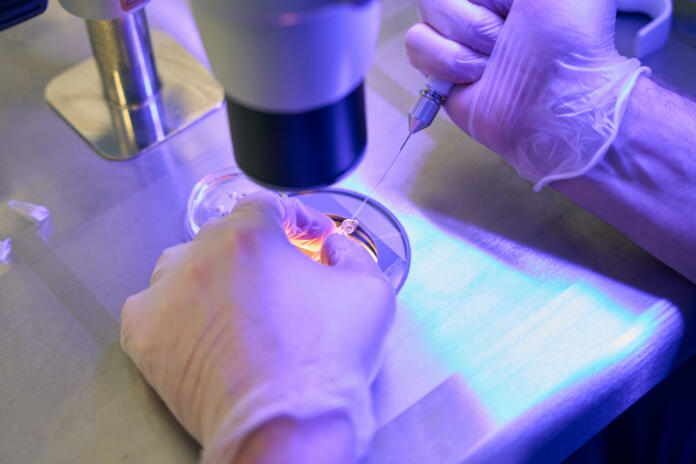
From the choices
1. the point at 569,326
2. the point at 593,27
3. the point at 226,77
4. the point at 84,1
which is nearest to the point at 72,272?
the point at 84,1

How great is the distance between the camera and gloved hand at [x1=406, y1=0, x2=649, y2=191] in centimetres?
88

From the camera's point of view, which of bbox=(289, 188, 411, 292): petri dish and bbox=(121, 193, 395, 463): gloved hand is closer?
bbox=(121, 193, 395, 463): gloved hand

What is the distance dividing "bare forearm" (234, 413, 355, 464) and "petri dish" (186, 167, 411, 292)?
251 millimetres

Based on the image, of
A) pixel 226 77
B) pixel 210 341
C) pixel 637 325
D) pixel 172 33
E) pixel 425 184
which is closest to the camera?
pixel 226 77

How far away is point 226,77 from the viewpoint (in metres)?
0.54

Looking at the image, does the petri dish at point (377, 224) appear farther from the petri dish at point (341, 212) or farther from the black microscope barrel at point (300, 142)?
the black microscope barrel at point (300, 142)

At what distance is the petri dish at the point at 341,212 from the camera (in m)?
0.90

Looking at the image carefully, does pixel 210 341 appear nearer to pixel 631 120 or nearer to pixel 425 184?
pixel 425 184

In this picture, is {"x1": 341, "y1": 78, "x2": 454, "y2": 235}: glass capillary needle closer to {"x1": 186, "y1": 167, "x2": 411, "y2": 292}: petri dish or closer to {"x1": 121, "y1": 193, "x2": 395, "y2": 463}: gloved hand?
{"x1": 186, "y1": 167, "x2": 411, "y2": 292}: petri dish

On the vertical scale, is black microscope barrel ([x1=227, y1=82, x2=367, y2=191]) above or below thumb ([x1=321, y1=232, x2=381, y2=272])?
above

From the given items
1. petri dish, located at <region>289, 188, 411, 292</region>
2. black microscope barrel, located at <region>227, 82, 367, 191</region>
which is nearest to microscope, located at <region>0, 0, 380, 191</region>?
black microscope barrel, located at <region>227, 82, 367, 191</region>

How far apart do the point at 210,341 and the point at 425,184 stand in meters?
0.42

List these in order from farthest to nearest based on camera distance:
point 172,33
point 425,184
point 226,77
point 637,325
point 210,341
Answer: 1. point 172,33
2. point 425,184
3. point 637,325
4. point 210,341
5. point 226,77

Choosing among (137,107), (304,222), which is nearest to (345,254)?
(304,222)
